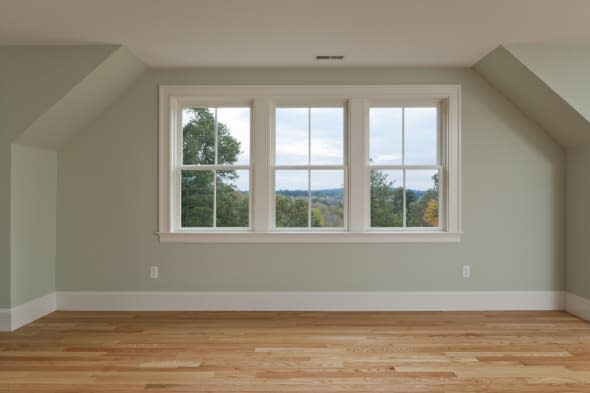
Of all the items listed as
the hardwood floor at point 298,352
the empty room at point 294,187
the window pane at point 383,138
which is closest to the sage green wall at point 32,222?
the empty room at point 294,187

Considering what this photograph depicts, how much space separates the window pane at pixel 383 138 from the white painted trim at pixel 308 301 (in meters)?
1.38

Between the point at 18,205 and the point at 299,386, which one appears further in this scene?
the point at 18,205

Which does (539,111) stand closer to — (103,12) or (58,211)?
(103,12)

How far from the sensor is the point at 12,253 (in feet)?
13.9

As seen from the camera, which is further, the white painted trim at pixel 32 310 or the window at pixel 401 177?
the window at pixel 401 177

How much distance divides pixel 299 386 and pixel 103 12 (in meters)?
2.90

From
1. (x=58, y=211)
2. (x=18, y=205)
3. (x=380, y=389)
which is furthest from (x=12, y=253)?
(x=380, y=389)

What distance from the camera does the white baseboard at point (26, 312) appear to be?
418cm

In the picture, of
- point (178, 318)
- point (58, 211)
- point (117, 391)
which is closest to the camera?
point (117, 391)

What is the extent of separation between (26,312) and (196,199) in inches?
73.4

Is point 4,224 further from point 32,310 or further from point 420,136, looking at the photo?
point 420,136

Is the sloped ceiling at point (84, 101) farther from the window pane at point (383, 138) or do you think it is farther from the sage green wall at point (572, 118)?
the sage green wall at point (572, 118)

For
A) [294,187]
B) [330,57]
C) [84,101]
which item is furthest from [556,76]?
[84,101]

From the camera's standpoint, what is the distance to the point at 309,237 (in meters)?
4.87
